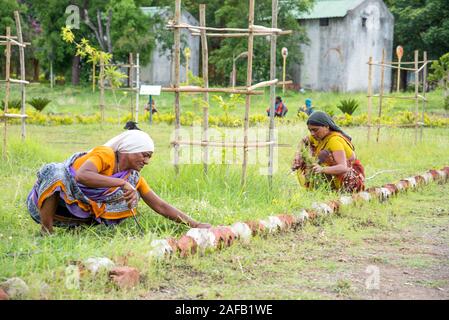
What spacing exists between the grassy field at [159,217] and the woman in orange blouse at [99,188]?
0.39 ft

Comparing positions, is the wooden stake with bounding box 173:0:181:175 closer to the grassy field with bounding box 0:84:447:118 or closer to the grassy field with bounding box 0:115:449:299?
the grassy field with bounding box 0:115:449:299

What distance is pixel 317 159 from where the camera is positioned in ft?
23.6

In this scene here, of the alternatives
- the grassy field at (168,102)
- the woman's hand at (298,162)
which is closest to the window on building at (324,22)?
the grassy field at (168,102)

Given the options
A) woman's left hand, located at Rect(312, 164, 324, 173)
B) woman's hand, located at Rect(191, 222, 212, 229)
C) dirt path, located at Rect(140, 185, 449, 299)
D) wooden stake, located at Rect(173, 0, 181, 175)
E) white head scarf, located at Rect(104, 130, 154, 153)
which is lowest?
dirt path, located at Rect(140, 185, 449, 299)

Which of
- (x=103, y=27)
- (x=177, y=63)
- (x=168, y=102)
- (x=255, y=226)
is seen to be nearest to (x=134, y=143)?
(x=255, y=226)

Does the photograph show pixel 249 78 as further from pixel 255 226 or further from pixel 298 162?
pixel 255 226

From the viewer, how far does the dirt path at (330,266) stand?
421 centimetres

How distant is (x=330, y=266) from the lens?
16.0 ft

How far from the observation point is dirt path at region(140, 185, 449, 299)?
13.8 feet

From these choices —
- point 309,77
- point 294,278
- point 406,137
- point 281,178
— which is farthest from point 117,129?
point 309,77

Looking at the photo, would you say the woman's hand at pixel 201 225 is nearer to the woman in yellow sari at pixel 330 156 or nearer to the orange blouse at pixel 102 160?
the orange blouse at pixel 102 160

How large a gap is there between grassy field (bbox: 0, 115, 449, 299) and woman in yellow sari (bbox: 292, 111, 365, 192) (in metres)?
0.25

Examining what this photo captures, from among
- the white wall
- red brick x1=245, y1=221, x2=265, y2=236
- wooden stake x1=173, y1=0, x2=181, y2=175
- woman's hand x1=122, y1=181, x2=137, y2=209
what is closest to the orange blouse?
woman's hand x1=122, y1=181, x2=137, y2=209
